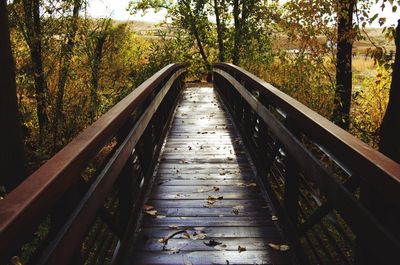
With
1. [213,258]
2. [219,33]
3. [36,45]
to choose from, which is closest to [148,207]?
[213,258]

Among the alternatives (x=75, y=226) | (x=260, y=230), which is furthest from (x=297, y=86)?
(x=75, y=226)

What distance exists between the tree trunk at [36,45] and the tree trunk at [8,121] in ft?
17.7

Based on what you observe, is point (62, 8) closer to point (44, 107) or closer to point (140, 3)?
point (44, 107)

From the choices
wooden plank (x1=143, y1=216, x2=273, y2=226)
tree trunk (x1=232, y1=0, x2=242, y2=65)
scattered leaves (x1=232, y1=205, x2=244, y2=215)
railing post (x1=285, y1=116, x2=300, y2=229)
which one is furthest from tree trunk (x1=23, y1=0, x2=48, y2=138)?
tree trunk (x1=232, y1=0, x2=242, y2=65)

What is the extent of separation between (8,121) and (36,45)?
6984mm

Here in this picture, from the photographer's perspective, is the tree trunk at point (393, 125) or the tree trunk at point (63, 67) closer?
the tree trunk at point (393, 125)

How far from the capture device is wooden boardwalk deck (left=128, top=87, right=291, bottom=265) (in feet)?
11.5

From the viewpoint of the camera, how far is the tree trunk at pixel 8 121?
6540mm

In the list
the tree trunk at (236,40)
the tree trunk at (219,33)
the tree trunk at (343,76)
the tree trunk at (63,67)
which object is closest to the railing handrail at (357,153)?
the tree trunk at (343,76)

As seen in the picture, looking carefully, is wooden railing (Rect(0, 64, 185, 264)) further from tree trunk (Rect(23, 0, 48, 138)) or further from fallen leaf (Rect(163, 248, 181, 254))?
tree trunk (Rect(23, 0, 48, 138))

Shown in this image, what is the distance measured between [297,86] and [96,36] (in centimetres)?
892

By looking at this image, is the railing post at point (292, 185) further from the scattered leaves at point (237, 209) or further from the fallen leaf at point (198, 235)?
the fallen leaf at point (198, 235)

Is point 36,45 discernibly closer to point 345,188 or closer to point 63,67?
point 63,67

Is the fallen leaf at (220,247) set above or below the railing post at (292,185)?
below
